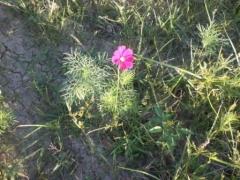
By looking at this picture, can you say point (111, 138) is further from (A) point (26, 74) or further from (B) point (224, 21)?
(B) point (224, 21)

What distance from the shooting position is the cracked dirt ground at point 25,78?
2.37 metres

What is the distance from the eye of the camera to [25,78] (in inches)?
100

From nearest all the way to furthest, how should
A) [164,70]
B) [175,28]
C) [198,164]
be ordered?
[198,164] → [164,70] → [175,28]

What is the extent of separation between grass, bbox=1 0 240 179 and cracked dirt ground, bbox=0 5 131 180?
0.09 m

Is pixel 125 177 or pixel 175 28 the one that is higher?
pixel 175 28

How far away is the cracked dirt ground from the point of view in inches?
93.5

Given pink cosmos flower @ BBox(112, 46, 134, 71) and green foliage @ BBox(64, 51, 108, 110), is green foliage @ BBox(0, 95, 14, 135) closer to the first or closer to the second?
green foliage @ BBox(64, 51, 108, 110)

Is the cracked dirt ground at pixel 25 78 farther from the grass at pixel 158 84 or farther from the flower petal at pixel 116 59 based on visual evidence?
the flower petal at pixel 116 59

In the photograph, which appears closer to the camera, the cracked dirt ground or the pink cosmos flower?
the pink cosmos flower

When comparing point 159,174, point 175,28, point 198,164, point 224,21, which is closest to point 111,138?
point 159,174

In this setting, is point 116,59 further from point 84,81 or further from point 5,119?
point 5,119

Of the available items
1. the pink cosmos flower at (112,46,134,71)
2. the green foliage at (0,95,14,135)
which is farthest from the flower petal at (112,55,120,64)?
the green foliage at (0,95,14,135)

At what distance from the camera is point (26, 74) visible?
2549 mm

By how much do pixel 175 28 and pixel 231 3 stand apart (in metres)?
0.38
